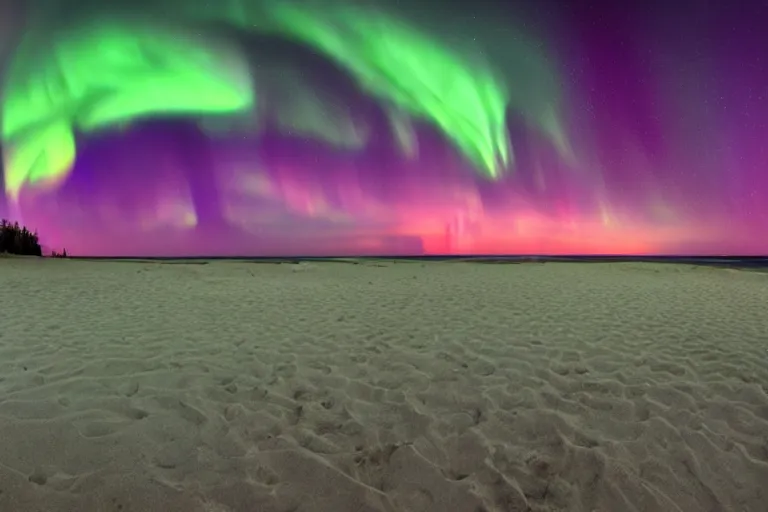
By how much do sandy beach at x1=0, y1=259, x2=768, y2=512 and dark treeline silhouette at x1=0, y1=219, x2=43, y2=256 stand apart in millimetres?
30423

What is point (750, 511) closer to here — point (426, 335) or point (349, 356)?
point (349, 356)

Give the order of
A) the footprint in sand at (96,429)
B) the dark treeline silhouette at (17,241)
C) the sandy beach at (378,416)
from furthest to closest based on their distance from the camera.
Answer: the dark treeline silhouette at (17,241), the footprint in sand at (96,429), the sandy beach at (378,416)

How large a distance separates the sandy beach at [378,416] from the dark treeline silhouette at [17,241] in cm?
3042

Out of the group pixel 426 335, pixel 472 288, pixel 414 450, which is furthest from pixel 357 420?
pixel 472 288

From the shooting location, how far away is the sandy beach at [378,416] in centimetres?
366

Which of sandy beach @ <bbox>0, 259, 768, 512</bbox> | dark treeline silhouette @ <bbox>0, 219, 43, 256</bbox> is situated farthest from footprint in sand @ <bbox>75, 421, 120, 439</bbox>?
dark treeline silhouette @ <bbox>0, 219, 43, 256</bbox>

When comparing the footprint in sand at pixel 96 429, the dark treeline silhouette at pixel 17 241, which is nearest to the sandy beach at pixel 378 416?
the footprint in sand at pixel 96 429

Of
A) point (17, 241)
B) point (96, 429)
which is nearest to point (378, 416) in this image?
point (96, 429)

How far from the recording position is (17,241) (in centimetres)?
3397

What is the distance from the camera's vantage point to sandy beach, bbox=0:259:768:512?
366 centimetres

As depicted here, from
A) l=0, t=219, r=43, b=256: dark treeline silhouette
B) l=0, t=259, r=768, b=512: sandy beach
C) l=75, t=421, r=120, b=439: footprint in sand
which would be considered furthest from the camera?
l=0, t=219, r=43, b=256: dark treeline silhouette

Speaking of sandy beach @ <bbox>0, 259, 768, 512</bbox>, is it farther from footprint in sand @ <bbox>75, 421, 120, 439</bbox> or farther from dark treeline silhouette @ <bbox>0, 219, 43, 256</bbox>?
dark treeline silhouette @ <bbox>0, 219, 43, 256</bbox>

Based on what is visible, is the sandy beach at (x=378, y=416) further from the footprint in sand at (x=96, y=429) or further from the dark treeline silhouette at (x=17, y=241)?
the dark treeline silhouette at (x=17, y=241)

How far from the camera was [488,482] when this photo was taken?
3824 millimetres
